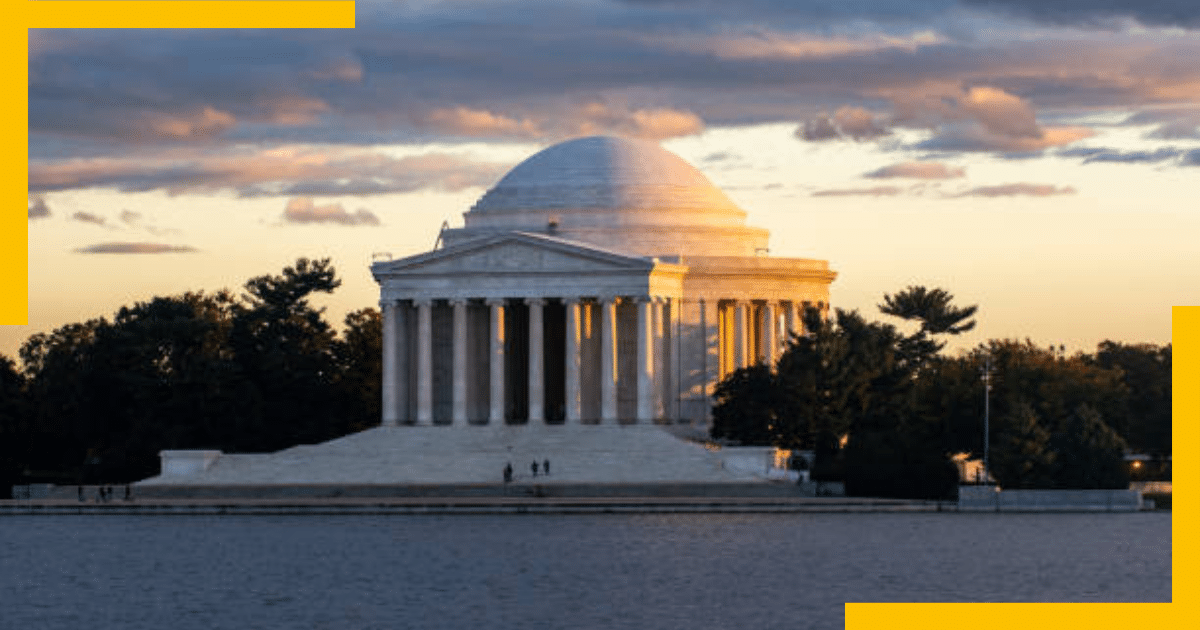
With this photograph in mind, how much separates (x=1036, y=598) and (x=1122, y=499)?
160 ft

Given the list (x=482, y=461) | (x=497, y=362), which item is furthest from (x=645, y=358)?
(x=482, y=461)

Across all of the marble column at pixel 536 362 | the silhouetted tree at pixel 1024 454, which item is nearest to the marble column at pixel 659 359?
the marble column at pixel 536 362

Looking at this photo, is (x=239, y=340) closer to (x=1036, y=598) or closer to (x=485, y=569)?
(x=485, y=569)

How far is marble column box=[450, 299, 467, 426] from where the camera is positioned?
137250mm

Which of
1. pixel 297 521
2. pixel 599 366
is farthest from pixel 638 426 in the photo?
pixel 297 521

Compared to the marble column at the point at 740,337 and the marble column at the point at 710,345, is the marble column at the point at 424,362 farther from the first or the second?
the marble column at the point at 740,337

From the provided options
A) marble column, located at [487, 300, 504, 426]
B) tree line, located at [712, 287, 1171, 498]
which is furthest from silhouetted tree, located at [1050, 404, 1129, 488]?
marble column, located at [487, 300, 504, 426]

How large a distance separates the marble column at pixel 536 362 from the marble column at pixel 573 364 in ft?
5.44

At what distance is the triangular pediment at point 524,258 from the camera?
135625 mm

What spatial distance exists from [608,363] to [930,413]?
21.3m

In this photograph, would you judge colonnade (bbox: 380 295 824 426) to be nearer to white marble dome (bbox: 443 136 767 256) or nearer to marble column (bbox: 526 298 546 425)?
Answer: marble column (bbox: 526 298 546 425)

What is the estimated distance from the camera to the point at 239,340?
14350 centimetres

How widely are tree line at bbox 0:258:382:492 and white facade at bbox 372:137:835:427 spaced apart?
7461 millimetres

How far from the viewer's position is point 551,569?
72312mm
